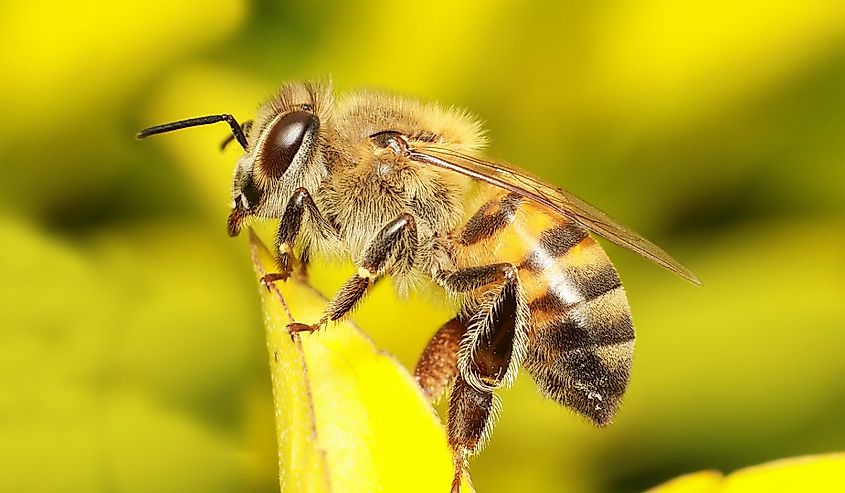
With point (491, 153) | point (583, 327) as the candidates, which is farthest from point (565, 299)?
point (491, 153)

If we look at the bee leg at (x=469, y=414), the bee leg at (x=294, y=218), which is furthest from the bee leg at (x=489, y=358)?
the bee leg at (x=294, y=218)

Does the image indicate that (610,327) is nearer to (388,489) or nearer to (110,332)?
(388,489)

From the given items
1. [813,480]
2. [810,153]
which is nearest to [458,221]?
[813,480]

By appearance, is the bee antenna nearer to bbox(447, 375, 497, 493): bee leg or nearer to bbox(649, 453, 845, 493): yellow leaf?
bbox(447, 375, 497, 493): bee leg

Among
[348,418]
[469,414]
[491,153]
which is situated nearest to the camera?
[348,418]

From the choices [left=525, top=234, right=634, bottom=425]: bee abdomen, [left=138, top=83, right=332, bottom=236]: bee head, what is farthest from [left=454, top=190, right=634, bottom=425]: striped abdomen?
[left=138, top=83, right=332, bottom=236]: bee head

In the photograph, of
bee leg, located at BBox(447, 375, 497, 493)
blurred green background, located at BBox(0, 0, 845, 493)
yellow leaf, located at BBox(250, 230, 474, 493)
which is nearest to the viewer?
yellow leaf, located at BBox(250, 230, 474, 493)

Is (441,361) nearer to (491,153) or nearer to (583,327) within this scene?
(583,327)
